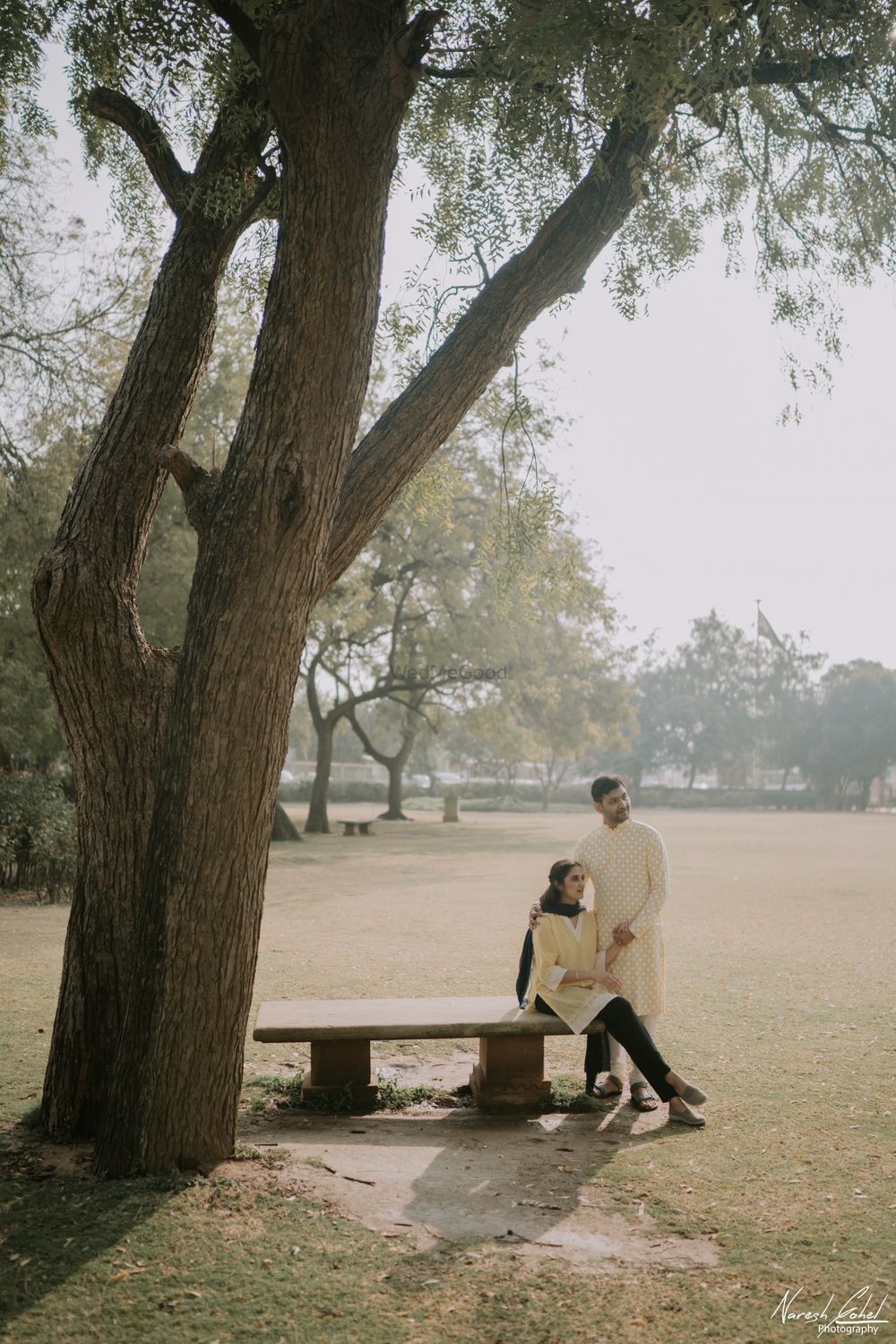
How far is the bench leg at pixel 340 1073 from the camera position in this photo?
5621 millimetres

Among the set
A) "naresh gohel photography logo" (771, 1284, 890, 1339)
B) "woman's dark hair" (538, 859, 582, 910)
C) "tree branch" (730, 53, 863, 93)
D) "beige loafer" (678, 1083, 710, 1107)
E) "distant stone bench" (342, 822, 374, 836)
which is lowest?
"distant stone bench" (342, 822, 374, 836)

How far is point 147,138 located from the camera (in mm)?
6102

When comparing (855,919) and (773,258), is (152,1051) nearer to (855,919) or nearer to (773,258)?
(773,258)

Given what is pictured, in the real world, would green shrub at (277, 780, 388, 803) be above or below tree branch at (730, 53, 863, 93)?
below

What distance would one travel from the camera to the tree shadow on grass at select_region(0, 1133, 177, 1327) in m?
3.47

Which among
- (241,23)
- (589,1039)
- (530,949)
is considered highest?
(241,23)

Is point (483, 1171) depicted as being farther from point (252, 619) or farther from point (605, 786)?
point (252, 619)

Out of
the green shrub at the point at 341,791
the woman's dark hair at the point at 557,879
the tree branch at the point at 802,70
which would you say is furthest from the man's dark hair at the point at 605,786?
the green shrub at the point at 341,791

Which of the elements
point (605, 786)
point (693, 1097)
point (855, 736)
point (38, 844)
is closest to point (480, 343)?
point (605, 786)

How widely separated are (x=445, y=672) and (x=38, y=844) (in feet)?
56.7

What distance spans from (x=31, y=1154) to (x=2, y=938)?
22.1 ft

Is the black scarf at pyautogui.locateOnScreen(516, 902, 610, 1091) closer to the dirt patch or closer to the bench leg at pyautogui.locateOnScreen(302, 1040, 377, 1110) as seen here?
the dirt patch

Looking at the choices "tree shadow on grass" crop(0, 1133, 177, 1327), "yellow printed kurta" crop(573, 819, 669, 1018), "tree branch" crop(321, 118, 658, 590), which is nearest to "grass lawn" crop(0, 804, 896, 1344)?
"tree shadow on grass" crop(0, 1133, 177, 1327)

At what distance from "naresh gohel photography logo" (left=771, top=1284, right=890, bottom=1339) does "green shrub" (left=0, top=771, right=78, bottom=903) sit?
12285 millimetres
